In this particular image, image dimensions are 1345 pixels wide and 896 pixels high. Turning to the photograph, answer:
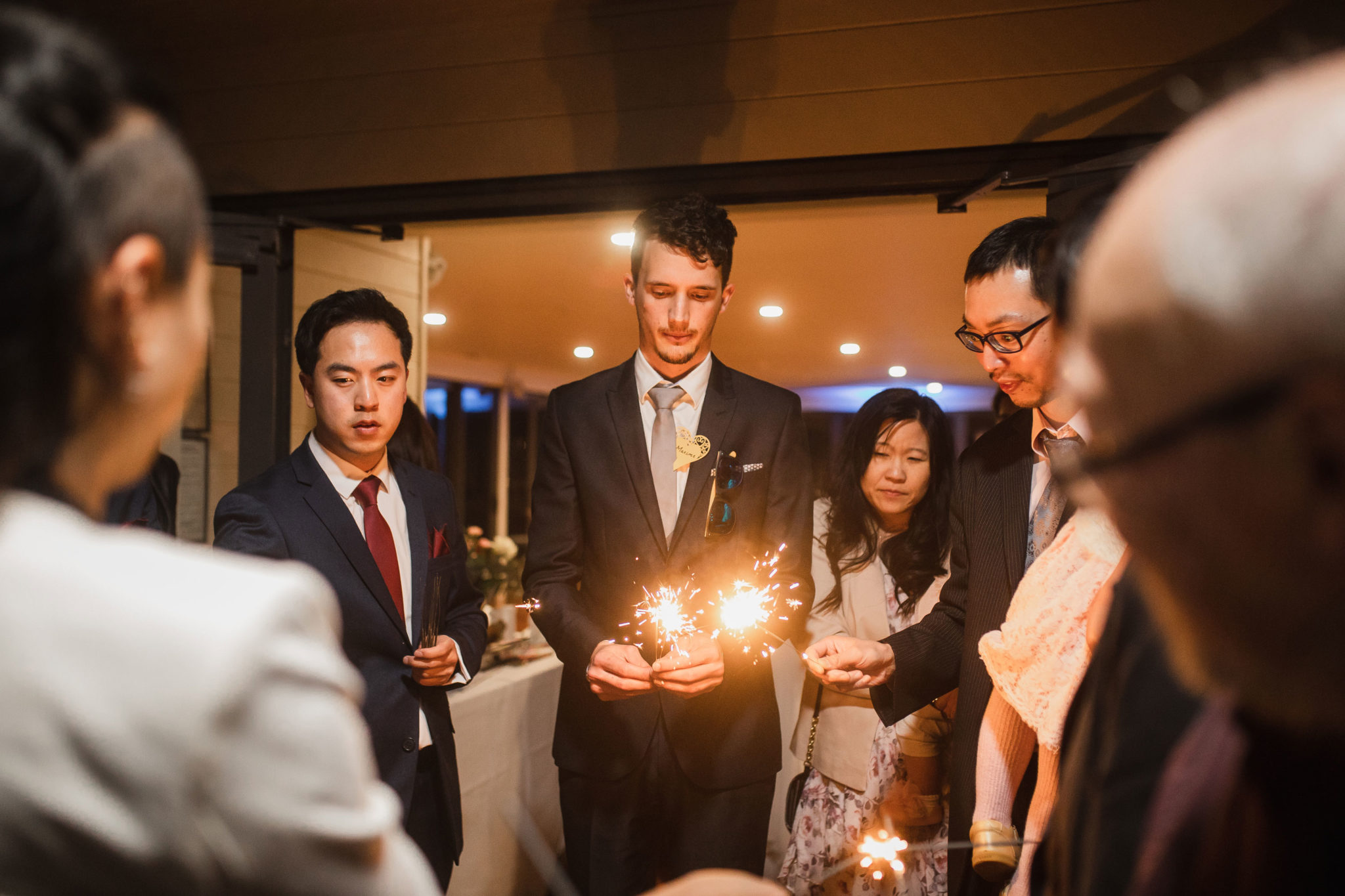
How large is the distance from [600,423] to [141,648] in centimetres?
172

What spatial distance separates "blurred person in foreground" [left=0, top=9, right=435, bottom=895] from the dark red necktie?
154 cm

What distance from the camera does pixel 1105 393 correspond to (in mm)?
463

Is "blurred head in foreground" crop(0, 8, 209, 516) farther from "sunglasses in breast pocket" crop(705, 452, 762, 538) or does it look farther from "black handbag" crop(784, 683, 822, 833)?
"black handbag" crop(784, 683, 822, 833)

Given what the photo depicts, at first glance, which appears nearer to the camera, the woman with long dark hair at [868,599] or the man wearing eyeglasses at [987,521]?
the man wearing eyeglasses at [987,521]

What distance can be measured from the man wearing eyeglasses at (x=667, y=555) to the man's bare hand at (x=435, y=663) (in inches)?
10.0

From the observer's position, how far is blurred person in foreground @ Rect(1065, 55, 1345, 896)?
37 centimetres

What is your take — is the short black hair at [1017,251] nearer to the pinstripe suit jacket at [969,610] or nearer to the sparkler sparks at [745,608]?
the pinstripe suit jacket at [969,610]

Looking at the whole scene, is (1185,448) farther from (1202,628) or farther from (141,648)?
(141,648)

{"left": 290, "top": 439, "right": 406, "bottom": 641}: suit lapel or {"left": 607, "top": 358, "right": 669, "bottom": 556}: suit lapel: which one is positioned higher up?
{"left": 607, "top": 358, "right": 669, "bottom": 556}: suit lapel

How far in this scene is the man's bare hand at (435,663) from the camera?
1937mm

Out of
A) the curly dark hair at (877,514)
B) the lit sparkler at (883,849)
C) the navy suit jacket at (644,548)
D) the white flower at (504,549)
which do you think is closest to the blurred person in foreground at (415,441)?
the navy suit jacket at (644,548)

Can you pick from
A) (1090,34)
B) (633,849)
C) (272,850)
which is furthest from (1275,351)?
(1090,34)

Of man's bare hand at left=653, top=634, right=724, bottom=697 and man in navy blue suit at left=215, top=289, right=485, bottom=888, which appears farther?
man in navy blue suit at left=215, top=289, right=485, bottom=888

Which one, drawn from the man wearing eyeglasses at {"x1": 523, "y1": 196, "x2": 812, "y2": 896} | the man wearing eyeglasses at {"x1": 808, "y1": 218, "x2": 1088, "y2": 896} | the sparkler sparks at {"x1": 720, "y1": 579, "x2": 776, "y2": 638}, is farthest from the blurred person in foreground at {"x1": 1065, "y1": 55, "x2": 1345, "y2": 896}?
the man wearing eyeglasses at {"x1": 523, "y1": 196, "x2": 812, "y2": 896}
